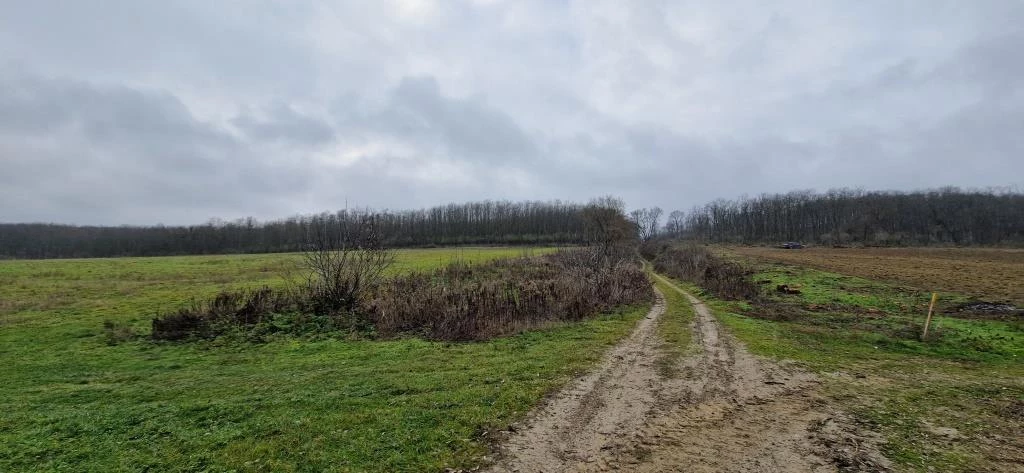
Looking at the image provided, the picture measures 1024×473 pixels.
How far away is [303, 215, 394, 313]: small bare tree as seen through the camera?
65.6 ft

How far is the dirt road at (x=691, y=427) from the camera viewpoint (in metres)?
5.86

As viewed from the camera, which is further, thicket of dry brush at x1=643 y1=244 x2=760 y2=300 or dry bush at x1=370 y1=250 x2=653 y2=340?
thicket of dry brush at x1=643 y1=244 x2=760 y2=300

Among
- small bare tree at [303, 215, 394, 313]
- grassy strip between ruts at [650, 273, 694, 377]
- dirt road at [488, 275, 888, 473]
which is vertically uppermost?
small bare tree at [303, 215, 394, 313]

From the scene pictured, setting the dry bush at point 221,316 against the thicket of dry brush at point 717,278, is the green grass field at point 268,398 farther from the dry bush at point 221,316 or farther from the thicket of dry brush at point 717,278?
the thicket of dry brush at point 717,278

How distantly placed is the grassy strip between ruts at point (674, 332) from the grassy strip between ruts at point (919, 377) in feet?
5.23

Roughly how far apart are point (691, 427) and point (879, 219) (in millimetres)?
145773

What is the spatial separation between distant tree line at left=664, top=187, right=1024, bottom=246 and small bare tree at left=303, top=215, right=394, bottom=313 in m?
116

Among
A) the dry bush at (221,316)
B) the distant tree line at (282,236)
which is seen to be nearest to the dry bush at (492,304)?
the dry bush at (221,316)

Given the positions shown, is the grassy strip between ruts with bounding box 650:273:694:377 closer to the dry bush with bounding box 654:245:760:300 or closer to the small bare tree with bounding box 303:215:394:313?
the dry bush with bounding box 654:245:760:300

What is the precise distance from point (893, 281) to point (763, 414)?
99.7 ft

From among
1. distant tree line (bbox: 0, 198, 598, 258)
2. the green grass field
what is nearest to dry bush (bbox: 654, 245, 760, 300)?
the green grass field

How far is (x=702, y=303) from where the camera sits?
75.8 ft

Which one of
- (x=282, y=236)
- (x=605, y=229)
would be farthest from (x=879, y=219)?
(x=282, y=236)

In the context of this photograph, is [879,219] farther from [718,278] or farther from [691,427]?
[691,427]
